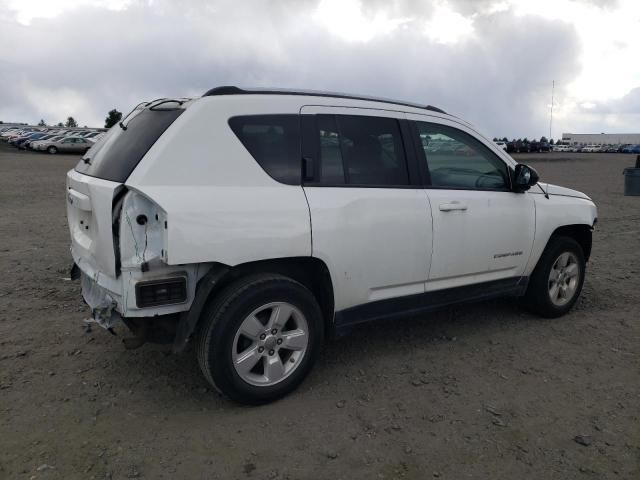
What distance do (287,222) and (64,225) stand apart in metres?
7.28

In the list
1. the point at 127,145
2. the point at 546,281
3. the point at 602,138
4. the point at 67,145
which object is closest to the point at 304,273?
the point at 127,145

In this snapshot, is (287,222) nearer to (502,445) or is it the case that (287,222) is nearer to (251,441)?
(251,441)

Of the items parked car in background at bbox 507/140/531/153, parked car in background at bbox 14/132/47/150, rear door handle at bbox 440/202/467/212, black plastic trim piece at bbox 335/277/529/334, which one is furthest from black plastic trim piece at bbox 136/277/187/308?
parked car in background at bbox 507/140/531/153

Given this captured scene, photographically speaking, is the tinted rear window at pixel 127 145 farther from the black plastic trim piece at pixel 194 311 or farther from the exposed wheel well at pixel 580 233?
the exposed wheel well at pixel 580 233

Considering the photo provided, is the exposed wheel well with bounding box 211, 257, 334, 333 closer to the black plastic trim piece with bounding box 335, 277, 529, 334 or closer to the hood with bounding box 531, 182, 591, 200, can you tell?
the black plastic trim piece with bounding box 335, 277, 529, 334

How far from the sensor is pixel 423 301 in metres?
4.19

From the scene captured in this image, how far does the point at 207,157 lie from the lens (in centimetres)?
328

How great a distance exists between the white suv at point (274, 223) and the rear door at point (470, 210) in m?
0.01

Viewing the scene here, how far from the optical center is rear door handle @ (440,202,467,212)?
4.11 m

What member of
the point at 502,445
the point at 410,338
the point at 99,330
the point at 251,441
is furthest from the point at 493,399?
the point at 99,330

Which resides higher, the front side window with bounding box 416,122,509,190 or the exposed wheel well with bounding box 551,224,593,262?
the front side window with bounding box 416,122,509,190

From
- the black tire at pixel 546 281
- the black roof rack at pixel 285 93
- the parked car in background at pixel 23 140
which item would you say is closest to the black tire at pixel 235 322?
the black roof rack at pixel 285 93

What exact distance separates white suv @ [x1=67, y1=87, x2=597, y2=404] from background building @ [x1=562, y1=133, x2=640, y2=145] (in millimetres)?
120775

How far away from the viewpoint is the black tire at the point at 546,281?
5000mm
